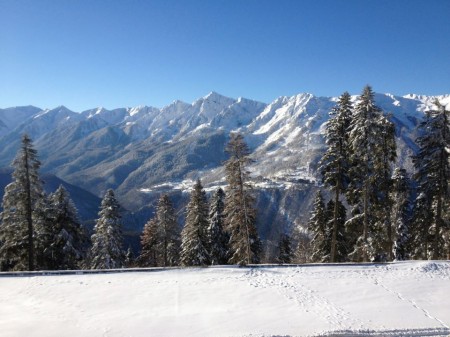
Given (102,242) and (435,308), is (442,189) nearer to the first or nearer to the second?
(435,308)

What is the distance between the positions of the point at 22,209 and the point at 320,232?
87.7ft

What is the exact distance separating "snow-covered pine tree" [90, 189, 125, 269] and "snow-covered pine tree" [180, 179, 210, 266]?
6377 millimetres

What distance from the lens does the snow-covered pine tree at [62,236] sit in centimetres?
3316

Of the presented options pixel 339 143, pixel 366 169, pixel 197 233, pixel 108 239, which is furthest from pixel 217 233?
pixel 366 169

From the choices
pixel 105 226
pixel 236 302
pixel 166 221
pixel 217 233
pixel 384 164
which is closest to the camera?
pixel 236 302

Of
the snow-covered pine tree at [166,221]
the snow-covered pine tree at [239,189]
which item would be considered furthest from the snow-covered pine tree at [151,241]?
the snow-covered pine tree at [239,189]

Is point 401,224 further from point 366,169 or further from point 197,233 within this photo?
point 197,233

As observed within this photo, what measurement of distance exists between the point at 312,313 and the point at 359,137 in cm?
1250

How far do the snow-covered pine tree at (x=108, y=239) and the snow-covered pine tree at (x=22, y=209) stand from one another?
5.84 metres

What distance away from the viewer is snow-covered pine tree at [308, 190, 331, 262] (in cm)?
3647

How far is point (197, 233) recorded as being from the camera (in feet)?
121

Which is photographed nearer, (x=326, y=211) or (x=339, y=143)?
(x=339, y=143)

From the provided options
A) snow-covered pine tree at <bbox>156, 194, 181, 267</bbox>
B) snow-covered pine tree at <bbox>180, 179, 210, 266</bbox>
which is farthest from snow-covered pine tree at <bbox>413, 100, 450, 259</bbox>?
snow-covered pine tree at <bbox>156, 194, 181, 267</bbox>

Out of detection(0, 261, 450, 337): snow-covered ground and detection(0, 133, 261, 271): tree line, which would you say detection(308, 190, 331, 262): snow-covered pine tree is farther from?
detection(0, 261, 450, 337): snow-covered ground
